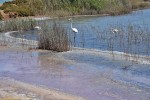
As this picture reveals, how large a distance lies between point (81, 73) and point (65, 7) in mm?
37843

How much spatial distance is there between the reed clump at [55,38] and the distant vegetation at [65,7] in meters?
25.1

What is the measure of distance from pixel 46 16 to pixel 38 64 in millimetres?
28925

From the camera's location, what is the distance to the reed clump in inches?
899

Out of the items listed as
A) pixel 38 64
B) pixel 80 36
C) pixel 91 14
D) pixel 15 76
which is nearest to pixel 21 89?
pixel 15 76

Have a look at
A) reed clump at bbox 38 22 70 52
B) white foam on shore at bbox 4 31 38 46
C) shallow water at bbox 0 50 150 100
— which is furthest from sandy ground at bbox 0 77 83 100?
white foam on shore at bbox 4 31 38 46

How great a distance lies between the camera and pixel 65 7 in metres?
54.7

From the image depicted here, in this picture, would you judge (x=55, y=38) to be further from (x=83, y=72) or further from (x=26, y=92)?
(x=26, y=92)

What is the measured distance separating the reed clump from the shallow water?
559 mm

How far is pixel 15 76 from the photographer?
56.3 ft

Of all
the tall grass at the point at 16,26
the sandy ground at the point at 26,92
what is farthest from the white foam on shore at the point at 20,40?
the sandy ground at the point at 26,92

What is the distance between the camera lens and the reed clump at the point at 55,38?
22844 mm

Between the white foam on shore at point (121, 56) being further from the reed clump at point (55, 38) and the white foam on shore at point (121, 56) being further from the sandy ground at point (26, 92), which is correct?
the sandy ground at point (26, 92)

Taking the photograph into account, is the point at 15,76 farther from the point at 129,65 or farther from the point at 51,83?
the point at 129,65

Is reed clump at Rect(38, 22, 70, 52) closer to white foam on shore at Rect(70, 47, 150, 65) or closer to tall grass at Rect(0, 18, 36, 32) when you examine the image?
white foam on shore at Rect(70, 47, 150, 65)
